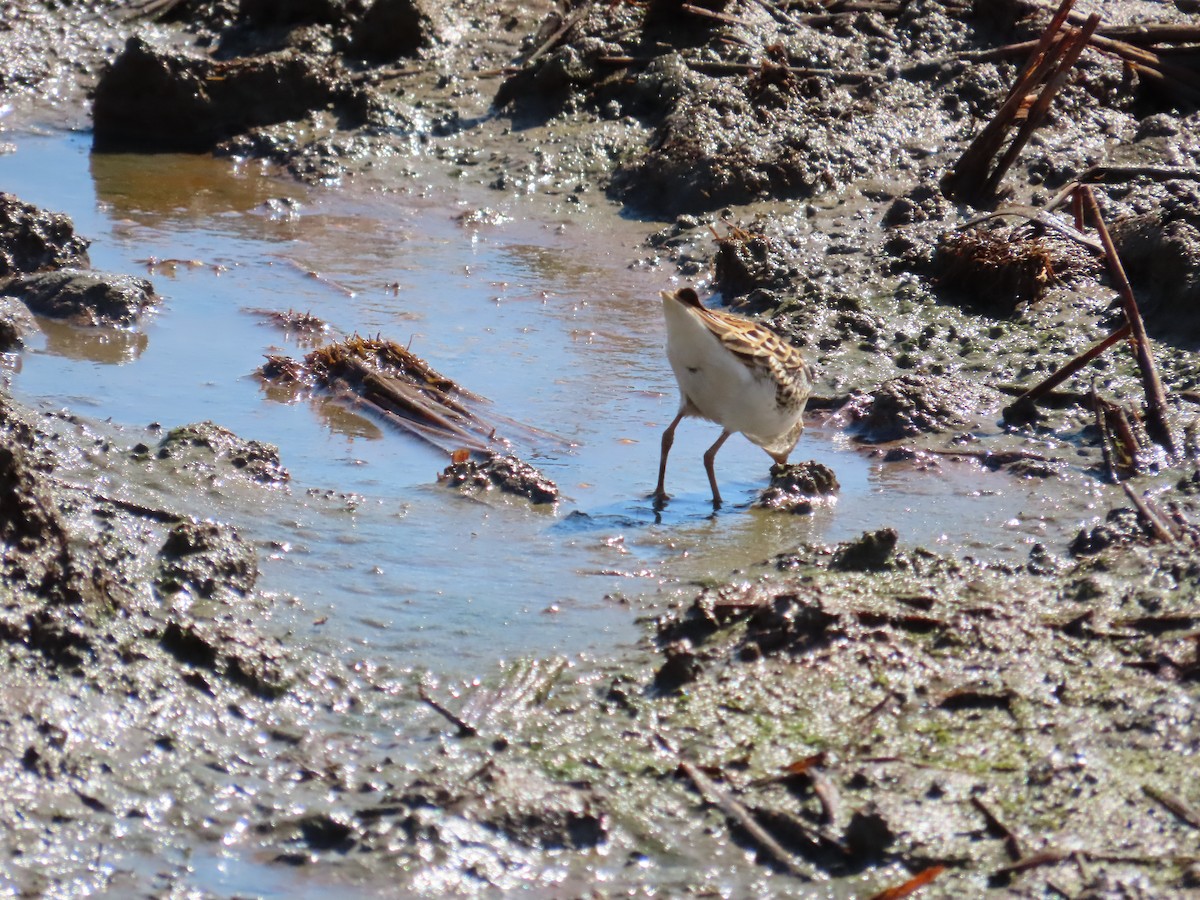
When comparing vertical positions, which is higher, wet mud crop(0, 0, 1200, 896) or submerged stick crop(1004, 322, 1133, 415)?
submerged stick crop(1004, 322, 1133, 415)

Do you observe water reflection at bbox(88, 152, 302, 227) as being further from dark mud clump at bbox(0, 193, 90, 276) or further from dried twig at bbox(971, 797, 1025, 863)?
dried twig at bbox(971, 797, 1025, 863)

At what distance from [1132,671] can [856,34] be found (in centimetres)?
909

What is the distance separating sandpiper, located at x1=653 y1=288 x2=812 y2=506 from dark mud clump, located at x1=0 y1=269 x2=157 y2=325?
3557 mm

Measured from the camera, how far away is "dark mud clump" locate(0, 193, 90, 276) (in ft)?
28.9

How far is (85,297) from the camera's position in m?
8.25

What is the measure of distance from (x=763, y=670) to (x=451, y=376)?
149 inches

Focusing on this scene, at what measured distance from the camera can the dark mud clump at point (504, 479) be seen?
629 centimetres

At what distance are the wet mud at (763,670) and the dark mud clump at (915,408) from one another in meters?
0.02

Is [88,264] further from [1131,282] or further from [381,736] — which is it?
[1131,282]

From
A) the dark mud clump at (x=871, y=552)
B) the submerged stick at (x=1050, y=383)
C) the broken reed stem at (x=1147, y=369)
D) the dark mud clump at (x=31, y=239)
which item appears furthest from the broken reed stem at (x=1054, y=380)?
the dark mud clump at (x=31, y=239)

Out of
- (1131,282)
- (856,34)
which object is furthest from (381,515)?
(856,34)

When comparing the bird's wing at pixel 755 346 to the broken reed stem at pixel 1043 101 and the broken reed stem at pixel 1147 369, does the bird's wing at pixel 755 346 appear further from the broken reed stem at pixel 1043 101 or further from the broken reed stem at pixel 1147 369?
the broken reed stem at pixel 1043 101

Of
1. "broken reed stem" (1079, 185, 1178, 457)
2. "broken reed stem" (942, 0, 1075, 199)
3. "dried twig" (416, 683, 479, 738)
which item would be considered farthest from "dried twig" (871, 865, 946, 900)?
"broken reed stem" (942, 0, 1075, 199)

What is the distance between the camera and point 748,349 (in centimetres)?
629
